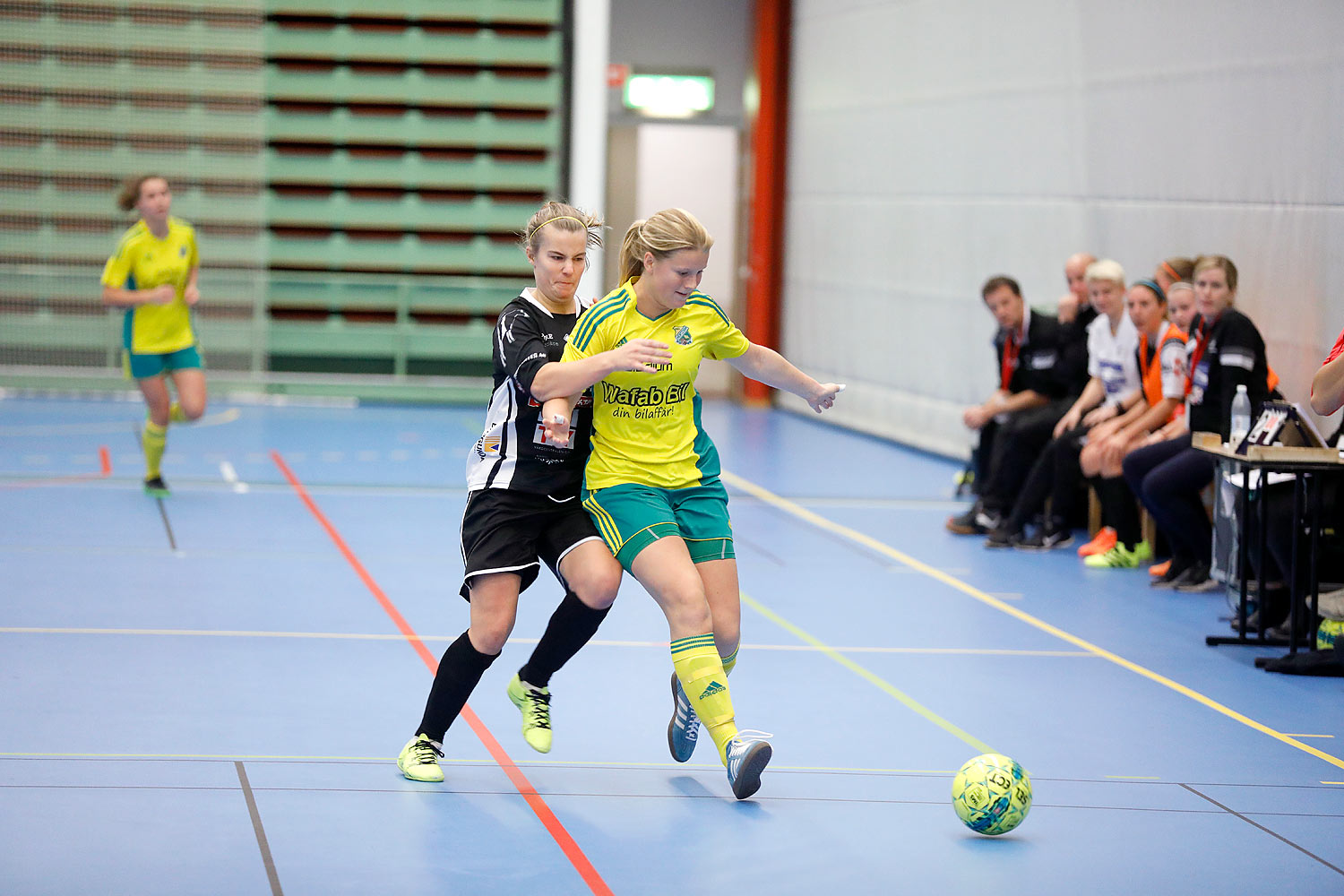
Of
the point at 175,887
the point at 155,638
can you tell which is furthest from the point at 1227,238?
the point at 175,887

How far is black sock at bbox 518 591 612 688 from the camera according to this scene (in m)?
4.54

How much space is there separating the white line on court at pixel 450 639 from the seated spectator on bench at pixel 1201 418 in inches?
61.5

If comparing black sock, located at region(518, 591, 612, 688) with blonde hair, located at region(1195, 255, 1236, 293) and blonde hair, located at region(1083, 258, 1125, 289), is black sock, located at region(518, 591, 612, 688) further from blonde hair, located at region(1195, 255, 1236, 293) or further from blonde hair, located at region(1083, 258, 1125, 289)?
blonde hair, located at region(1083, 258, 1125, 289)

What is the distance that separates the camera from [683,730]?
4.52 m

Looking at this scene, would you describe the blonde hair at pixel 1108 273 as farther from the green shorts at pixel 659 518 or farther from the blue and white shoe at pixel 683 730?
the blue and white shoe at pixel 683 730

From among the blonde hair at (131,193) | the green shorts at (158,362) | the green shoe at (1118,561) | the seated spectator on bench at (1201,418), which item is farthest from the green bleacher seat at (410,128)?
the seated spectator on bench at (1201,418)

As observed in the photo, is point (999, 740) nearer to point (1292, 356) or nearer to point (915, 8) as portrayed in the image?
point (1292, 356)

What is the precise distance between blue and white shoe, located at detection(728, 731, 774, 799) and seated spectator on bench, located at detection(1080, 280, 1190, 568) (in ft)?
15.3

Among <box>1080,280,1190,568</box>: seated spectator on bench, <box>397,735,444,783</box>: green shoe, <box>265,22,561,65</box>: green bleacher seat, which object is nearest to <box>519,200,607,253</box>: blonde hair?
<box>397,735,444,783</box>: green shoe

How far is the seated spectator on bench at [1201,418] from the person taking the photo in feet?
23.7

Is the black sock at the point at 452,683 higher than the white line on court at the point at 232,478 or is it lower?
higher

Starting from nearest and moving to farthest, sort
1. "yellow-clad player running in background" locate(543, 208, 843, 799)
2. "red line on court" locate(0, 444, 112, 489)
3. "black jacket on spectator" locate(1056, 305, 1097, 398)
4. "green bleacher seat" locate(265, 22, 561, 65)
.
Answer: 1. "yellow-clad player running in background" locate(543, 208, 843, 799)
2. "black jacket on spectator" locate(1056, 305, 1097, 398)
3. "red line on court" locate(0, 444, 112, 489)
4. "green bleacher seat" locate(265, 22, 561, 65)

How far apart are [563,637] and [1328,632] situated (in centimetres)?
368

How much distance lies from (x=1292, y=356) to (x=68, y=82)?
12.2 m
